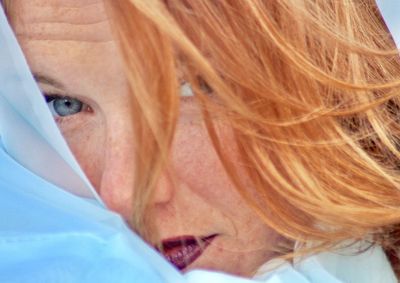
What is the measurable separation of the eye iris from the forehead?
0.11 m

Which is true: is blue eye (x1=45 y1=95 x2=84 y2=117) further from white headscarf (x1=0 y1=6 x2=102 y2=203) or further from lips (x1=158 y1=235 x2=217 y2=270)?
lips (x1=158 y1=235 x2=217 y2=270)

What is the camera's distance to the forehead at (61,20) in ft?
3.59

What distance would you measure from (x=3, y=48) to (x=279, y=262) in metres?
0.41

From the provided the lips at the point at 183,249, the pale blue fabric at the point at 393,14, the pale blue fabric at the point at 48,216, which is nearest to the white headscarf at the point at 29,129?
the pale blue fabric at the point at 48,216

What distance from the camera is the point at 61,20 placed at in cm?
111

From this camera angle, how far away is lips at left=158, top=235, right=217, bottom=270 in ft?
3.85

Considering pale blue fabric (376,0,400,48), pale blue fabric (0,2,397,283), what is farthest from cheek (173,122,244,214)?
pale blue fabric (376,0,400,48)

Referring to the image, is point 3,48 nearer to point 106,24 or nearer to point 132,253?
point 106,24

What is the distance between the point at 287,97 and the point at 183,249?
0.75 feet

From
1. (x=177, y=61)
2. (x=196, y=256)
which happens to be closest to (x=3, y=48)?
(x=177, y=61)

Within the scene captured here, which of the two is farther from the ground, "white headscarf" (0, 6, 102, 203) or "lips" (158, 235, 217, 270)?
"white headscarf" (0, 6, 102, 203)

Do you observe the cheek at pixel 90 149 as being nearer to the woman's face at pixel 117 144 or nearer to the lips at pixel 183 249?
the woman's face at pixel 117 144

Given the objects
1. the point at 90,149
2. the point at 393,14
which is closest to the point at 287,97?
the point at 393,14

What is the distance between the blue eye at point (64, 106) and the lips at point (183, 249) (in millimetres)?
194
